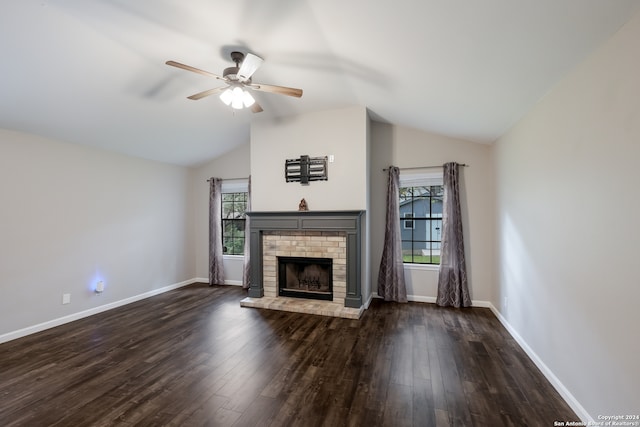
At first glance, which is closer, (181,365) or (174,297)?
(181,365)

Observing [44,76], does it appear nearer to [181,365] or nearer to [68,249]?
[68,249]

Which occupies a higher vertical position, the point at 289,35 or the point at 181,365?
the point at 289,35

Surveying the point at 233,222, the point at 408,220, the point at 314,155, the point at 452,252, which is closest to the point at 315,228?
the point at 314,155

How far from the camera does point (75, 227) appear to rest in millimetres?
3924

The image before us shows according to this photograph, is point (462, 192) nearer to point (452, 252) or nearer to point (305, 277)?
point (452, 252)

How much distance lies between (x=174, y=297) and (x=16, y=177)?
8.78ft

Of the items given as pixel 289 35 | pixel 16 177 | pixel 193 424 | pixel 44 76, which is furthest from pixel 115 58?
pixel 193 424

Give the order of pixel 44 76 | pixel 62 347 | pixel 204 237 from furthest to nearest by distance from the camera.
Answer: pixel 204 237, pixel 62 347, pixel 44 76

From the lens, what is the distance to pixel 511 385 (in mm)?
2318

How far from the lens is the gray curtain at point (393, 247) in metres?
4.54

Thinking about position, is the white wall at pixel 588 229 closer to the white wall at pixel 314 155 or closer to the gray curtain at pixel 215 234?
the white wall at pixel 314 155

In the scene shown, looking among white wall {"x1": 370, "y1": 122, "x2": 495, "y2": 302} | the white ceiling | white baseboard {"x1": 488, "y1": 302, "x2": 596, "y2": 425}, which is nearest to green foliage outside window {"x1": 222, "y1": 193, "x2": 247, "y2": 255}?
the white ceiling

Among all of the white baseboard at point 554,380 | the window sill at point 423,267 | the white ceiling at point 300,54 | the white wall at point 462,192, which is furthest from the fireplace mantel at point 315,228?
the white baseboard at point 554,380

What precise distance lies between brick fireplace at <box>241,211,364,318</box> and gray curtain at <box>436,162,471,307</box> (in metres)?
1.36
